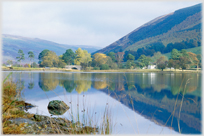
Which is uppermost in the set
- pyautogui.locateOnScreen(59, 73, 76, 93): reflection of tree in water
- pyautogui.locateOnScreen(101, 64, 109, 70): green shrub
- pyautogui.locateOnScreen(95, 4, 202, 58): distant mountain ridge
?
pyautogui.locateOnScreen(95, 4, 202, 58): distant mountain ridge

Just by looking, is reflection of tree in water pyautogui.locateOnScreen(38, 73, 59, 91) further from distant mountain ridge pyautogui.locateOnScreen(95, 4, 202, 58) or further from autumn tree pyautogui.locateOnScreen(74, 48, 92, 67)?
distant mountain ridge pyautogui.locateOnScreen(95, 4, 202, 58)

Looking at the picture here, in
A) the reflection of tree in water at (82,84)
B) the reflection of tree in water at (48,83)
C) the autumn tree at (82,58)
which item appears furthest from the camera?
the autumn tree at (82,58)

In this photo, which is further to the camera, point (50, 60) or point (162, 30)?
point (162, 30)

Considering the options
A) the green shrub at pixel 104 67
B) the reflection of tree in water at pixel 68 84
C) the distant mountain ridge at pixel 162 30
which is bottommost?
the reflection of tree in water at pixel 68 84

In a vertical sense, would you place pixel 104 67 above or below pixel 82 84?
above

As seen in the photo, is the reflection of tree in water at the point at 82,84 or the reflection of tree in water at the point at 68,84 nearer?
the reflection of tree in water at the point at 82,84

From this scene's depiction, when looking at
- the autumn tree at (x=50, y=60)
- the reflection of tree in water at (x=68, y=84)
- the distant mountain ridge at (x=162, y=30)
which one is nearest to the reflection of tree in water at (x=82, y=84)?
the reflection of tree in water at (x=68, y=84)

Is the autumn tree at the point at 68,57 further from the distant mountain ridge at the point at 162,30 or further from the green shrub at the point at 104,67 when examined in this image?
the distant mountain ridge at the point at 162,30

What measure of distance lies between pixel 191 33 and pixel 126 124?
4887 inches

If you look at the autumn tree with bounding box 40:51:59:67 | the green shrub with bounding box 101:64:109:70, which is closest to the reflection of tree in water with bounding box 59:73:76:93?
the green shrub with bounding box 101:64:109:70

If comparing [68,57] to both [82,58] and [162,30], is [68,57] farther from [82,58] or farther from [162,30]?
[162,30]

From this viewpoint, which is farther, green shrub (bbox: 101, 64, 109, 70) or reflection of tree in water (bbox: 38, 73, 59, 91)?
green shrub (bbox: 101, 64, 109, 70)

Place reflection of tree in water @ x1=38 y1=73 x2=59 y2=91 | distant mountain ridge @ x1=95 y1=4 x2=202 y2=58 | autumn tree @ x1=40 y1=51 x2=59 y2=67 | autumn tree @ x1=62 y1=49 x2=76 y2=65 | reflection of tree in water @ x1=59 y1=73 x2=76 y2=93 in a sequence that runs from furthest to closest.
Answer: distant mountain ridge @ x1=95 y1=4 x2=202 y2=58, autumn tree @ x1=62 y1=49 x2=76 y2=65, autumn tree @ x1=40 y1=51 x2=59 y2=67, reflection of tree in water @ x1=59 y1=73 x2=76 y2=93, reflection of tree in water @ x1=38 y1=73 x2=59 y2=91

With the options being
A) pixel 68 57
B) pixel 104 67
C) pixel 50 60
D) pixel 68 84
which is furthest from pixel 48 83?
pixel 68 57
